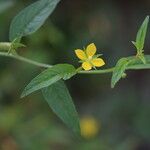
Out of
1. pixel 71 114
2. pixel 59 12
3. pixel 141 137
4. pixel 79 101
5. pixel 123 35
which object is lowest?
pixel 141 137

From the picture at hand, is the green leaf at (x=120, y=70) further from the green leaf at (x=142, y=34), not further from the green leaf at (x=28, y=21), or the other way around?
the green leaf at (x=28, y=21)

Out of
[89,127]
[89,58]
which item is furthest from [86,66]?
[89,127]

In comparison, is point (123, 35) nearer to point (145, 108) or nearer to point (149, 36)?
point (149, 36)

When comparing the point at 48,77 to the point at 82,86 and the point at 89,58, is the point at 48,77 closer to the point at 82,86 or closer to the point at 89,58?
the point at 89,58

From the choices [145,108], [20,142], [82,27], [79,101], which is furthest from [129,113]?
[20,142]

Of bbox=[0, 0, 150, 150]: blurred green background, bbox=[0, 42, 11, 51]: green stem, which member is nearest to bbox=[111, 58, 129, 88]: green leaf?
bbox=[0, 42, 11, 51]: green stem
